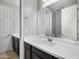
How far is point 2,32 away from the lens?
11.8 ft

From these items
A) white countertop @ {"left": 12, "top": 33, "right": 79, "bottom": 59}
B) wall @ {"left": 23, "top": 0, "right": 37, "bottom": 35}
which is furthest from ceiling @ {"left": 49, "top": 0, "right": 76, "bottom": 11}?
wall @ {"left": 23, "top": 0, "right": 37, "bottom": 35}

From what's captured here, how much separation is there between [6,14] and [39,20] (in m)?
1.89

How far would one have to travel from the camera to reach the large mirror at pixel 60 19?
4.73ft

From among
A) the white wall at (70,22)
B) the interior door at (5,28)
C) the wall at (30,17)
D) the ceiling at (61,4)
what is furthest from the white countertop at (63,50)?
the interior door at (5,28)

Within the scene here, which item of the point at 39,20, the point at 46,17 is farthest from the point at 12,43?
the point at 46,17

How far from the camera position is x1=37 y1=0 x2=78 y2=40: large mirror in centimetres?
144

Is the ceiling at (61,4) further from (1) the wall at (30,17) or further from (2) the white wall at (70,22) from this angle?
(1) the wall at (30,17)

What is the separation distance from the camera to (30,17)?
8.81ft

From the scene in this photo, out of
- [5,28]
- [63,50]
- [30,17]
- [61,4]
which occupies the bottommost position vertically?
[63,50]

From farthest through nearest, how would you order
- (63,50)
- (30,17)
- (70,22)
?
(30,17) < (70,22) < (63,50)

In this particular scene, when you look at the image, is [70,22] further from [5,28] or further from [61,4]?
[5,28]

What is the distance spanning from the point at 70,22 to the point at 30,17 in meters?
1.51

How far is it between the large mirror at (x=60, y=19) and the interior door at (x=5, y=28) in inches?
80.5

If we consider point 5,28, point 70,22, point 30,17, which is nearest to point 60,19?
point 70,22
